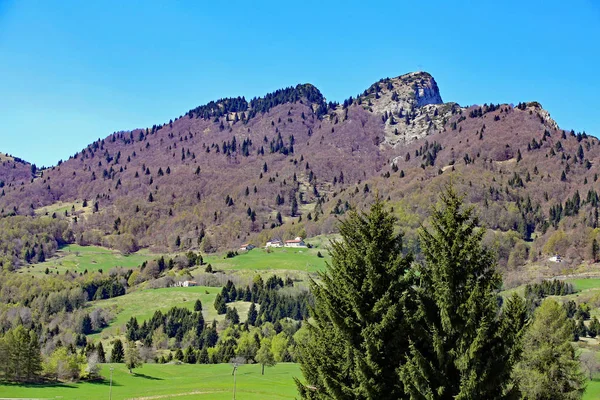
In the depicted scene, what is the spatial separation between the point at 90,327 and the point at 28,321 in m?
20.1

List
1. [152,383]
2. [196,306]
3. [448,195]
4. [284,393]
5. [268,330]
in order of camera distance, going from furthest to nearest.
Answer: [196,306] → [268,330] → [152,383] → [284,393] → [448,195]

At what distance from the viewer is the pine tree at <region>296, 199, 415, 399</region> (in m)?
19.9

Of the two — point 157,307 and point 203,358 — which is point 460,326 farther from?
point 157,307

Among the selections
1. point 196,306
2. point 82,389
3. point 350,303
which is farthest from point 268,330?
point 350,303

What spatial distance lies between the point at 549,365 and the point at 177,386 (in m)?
56.5

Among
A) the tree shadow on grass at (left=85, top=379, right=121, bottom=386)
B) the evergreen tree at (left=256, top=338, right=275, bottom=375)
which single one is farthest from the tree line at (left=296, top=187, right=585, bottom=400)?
the evergreen tree at (left=256, top=338, right=275, bottom=375)

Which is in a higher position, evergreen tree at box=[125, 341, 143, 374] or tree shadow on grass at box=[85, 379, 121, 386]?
evergreen tree at box=[125, 341, 143, 374]

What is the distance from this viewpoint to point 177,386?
86.5 m

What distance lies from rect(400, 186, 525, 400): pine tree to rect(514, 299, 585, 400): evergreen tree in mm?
30503

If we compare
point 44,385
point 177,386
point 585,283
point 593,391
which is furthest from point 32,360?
point 585,283

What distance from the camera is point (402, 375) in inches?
714

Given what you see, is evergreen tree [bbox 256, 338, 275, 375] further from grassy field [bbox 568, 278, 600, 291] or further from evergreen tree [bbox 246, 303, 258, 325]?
grassy field [bbox 568, 278, 600, 291]

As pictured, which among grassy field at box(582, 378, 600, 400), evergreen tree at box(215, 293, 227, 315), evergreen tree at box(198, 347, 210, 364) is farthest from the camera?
evergreen tree at box(215, 293, 227, 315)

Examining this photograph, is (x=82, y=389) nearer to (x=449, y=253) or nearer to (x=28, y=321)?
(x=449, y=253)
